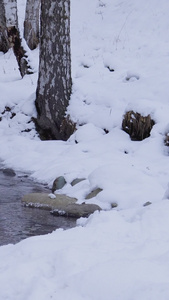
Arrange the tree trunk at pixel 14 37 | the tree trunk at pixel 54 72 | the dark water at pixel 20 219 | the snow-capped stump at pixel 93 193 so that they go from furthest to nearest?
the tree trunk at pixel 14 37
the tree trunk at pixel 54 72
the snow-capped stump at pixel 93 193
the dark water at pixel 20 219

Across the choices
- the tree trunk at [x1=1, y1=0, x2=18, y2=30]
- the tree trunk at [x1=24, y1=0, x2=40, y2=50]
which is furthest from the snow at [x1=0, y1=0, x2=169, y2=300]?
the tree trunk at [x1=1, y1=0, x2=18, y2=30]

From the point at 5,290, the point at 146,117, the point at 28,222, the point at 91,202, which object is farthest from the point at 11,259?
the point at 146,117

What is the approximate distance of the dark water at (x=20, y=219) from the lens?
4.99 m

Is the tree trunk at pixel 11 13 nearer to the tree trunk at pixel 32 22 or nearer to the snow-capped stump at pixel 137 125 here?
the tree trunk at pixel 32 22

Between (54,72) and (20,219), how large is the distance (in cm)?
430

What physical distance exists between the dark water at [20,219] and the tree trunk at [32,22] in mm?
8016

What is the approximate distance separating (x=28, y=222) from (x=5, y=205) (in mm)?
721

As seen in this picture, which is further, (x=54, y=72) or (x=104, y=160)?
(x=54, y=72)

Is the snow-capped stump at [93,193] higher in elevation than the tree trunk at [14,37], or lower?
lower

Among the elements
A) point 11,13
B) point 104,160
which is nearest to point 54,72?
point 104,160

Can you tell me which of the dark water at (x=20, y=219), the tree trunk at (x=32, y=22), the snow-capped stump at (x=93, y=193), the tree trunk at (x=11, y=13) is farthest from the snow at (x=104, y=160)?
the tree trunk at (x=11, y=13)

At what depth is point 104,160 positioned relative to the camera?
24.6 ft

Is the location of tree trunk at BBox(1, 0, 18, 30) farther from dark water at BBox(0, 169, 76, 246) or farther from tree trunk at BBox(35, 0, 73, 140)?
dark water at BBox(0, 169, 76, 246)

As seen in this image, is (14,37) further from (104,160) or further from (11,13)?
(104,160)
